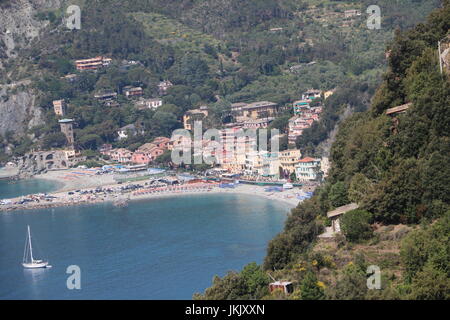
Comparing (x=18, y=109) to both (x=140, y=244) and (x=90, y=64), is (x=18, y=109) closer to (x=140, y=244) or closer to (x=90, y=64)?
(x=90, y=64)

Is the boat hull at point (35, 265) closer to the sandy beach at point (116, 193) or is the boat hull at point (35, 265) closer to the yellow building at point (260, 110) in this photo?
the sandy beach at point (116, 193)

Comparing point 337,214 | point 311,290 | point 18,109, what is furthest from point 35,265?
point 18,109

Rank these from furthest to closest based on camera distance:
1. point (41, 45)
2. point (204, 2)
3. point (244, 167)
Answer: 1. point (204, 2)
2. point (41, 45)
3. point (244, 167)

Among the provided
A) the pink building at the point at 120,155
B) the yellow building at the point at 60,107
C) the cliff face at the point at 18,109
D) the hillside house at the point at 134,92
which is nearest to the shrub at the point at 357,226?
the pink building at the point at 120,155

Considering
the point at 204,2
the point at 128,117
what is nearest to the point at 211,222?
the point at 128,117

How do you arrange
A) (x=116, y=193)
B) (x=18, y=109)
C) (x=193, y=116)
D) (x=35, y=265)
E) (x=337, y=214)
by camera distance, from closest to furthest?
1. (x=337, y=214)
2. (x=35, y=265)
3. (x=116, y=193)
4. (x=193, y=116)
5. (x=18, y=109)
